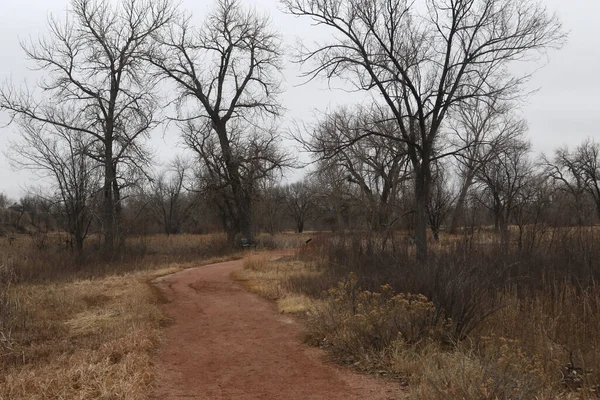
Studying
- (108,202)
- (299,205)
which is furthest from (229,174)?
(299,205)

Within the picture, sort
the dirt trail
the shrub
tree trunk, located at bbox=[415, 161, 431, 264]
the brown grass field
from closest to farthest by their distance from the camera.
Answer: the brown grass field < the dirt trail < the shrub < tree trunk, located at bbox=[415, 161, 431, 264]

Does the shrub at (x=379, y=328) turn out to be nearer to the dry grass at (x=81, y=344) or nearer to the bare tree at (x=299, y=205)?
the dry grass at (x=81, y=344)

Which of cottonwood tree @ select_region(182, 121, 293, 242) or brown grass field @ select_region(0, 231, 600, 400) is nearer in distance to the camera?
brown grass field @ select_region(0, 231, 600, 400)

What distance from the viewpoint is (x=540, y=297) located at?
28.8ft

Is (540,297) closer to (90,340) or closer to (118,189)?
(90,340)

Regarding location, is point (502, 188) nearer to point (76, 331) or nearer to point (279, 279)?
point (279, 279)

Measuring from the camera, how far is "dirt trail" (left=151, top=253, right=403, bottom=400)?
5496 millimetres

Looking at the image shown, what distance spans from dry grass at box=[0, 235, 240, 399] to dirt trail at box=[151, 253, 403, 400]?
41 cm

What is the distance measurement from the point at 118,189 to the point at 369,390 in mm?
20587

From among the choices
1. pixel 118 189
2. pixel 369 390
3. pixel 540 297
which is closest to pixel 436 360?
pixel 369 390

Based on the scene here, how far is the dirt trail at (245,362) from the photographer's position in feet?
18.0

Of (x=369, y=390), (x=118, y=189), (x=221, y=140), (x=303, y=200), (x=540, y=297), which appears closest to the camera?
(x=369, y=390)

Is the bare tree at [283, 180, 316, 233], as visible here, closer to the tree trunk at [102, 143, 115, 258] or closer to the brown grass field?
the tree trunk at [102, 143, 115, 258]

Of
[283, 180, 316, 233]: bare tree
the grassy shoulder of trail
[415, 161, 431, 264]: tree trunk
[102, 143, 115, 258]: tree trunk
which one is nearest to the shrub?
the grassy shoulder of trail
